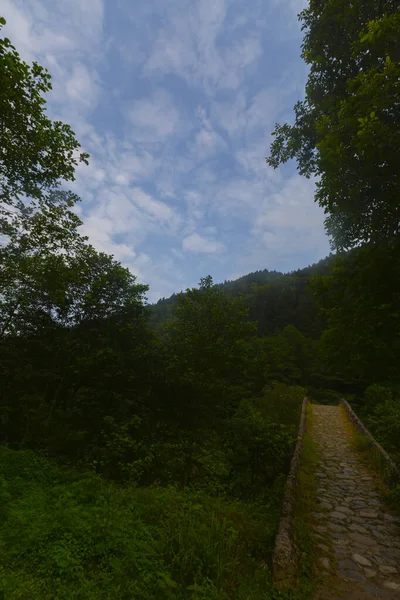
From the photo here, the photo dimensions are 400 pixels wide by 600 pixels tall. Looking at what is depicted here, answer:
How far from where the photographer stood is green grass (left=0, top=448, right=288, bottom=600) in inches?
120

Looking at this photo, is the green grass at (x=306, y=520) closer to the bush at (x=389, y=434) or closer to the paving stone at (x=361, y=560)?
the paving stone at (x=361, y=560)

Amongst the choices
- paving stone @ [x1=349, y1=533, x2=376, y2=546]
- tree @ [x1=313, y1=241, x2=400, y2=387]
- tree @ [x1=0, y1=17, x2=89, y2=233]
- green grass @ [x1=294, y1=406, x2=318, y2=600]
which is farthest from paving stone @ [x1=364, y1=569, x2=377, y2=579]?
tree @ [x1=0, y1=17, x2=89, y2=233]

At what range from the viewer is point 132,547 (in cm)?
377

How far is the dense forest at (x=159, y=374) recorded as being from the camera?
12.1ft

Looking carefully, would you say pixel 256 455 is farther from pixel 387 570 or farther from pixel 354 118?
pixel 354 118

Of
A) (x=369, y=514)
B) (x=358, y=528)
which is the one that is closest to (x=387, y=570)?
(x=358, y=528)

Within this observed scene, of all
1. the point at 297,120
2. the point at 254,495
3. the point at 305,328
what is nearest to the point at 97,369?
the point at 254,495

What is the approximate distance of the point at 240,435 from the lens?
Result: 8.18 meters

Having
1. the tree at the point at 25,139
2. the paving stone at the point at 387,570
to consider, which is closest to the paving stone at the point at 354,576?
the paving stone at the point at 387,570

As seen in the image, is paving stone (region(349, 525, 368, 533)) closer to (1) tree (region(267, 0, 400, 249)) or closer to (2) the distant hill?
(1) tree (region(267, 0, 400, 249))

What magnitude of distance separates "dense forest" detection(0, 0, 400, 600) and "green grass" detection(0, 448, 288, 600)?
0.03 m

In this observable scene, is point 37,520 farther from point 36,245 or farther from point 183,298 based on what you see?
point 183,298

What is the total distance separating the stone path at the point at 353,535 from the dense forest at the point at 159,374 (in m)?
0.87

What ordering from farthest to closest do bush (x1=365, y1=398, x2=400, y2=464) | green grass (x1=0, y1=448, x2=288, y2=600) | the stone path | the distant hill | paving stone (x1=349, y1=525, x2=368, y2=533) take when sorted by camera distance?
the distant hill < bush (x1=365, y1=398, x2=400, y2=464) < paving stone (x1=349, y1=525, x2=368, y2=533) < the stone path < green grass (x1=0, y1=448, x2=288, y2=600)
